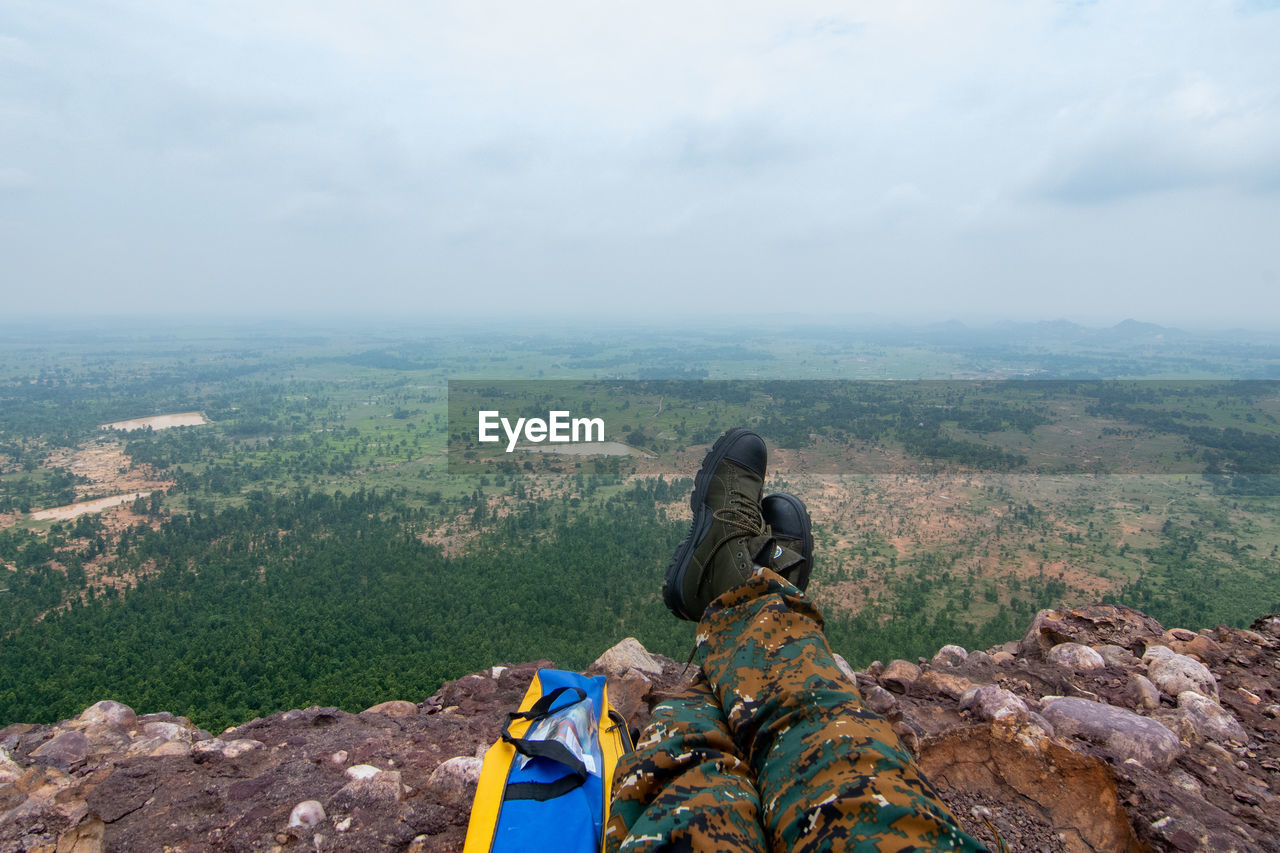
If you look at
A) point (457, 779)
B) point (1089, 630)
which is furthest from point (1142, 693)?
point (457, 779)

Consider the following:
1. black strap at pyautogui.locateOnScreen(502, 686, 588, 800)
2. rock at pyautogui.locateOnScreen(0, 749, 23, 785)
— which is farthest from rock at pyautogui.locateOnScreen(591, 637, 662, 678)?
rock at pyautogui.locateOnScreen(0, 749, 23, 785)

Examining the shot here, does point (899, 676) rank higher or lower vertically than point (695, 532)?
lower

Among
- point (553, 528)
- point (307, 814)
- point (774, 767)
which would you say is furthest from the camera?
point (553, 528)

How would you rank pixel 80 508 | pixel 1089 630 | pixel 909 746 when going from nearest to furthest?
pixel 909 746
pixel 1089 630
pixel 80 508

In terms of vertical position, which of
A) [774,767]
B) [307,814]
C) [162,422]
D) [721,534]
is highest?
[721,534]

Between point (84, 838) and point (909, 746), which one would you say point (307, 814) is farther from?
point (909, 746)

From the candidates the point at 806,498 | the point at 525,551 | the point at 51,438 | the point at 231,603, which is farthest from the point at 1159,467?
the point at 51,438

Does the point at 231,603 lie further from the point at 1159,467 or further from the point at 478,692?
the point at 1159,467
